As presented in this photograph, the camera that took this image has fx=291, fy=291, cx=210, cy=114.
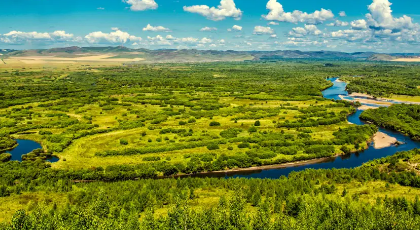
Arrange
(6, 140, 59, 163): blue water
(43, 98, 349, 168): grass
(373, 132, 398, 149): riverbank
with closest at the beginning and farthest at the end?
(43, 98, 349, 168): grass
(6, 140, 59, 163): blue water
(373, 132, 398, 149): riverbank

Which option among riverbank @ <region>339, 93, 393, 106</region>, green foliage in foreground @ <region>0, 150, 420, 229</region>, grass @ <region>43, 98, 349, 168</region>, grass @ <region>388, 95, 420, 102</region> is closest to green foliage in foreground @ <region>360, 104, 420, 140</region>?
grass @ <region>43, 98, 349, 168</region>

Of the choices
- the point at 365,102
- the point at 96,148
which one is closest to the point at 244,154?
the point at 96,148

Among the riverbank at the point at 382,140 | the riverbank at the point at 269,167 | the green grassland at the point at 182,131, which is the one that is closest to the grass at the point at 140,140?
the green grassland at the point at 182,131

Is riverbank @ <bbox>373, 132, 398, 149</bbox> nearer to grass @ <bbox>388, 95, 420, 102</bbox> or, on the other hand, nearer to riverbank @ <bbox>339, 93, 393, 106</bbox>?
riverbank @ <bbox>339, 93, 393, 106</bbox>

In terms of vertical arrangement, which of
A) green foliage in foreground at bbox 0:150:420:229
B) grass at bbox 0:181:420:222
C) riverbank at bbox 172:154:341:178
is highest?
green foliage in foreground at bbox 0:150:420:229

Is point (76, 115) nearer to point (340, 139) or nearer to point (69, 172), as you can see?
point (69, 172)

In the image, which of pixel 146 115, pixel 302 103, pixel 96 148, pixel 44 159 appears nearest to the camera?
pixel 44 159

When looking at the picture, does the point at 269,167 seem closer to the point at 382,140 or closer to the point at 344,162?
the point at 344,162
